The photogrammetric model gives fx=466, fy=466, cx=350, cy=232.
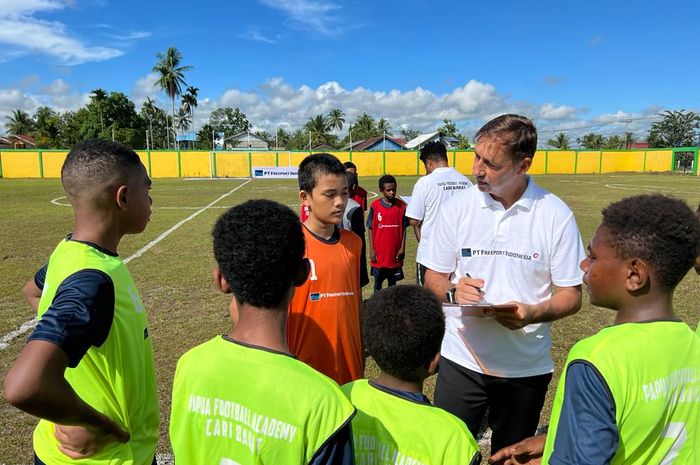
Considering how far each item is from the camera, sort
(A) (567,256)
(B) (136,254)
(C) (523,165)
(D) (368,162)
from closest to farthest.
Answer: (A) (567,256) → (C) (523,165) → (B) (136,254) → (D) (368,162)

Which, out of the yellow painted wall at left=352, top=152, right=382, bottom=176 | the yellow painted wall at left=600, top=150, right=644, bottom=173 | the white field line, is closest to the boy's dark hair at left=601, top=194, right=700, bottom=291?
the white field line

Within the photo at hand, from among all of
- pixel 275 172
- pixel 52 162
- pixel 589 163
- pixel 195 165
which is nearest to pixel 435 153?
pixel 275 172

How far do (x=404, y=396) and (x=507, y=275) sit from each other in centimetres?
119

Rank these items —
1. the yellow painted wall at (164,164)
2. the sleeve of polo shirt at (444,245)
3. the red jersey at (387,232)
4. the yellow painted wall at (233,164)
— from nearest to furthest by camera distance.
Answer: the sleeve of polo shirt at (444,245) < the red jersey at (387,232) < the yellow painted wall at (164,164) < the yellow painted wall at (233,164)

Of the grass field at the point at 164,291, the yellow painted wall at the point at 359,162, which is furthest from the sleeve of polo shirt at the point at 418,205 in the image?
the yellow painted wall at the point at 359,162

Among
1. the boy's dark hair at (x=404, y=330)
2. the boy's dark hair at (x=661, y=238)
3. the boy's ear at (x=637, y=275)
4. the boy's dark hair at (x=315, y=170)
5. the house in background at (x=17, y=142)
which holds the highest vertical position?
the house in background at (x=17, y=142)

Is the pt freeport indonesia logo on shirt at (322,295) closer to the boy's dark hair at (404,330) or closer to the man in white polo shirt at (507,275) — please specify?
the man in white polo shirt at (507,275)

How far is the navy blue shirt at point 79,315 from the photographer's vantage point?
150 centimetres

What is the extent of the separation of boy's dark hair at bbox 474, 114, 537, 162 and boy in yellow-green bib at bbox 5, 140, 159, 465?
184 centimetres

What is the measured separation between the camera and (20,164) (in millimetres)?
38094

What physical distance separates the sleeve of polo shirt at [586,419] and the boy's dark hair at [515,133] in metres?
1.43

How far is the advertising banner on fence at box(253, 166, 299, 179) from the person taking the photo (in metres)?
38.7

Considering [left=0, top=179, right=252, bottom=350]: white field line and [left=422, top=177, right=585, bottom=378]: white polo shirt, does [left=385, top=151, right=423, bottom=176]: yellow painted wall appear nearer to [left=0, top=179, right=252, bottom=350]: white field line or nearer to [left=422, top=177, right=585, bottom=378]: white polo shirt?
[left=0, top=179, right=252, bottom=350]: white field line

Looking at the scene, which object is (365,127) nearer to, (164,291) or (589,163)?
(589,163)
